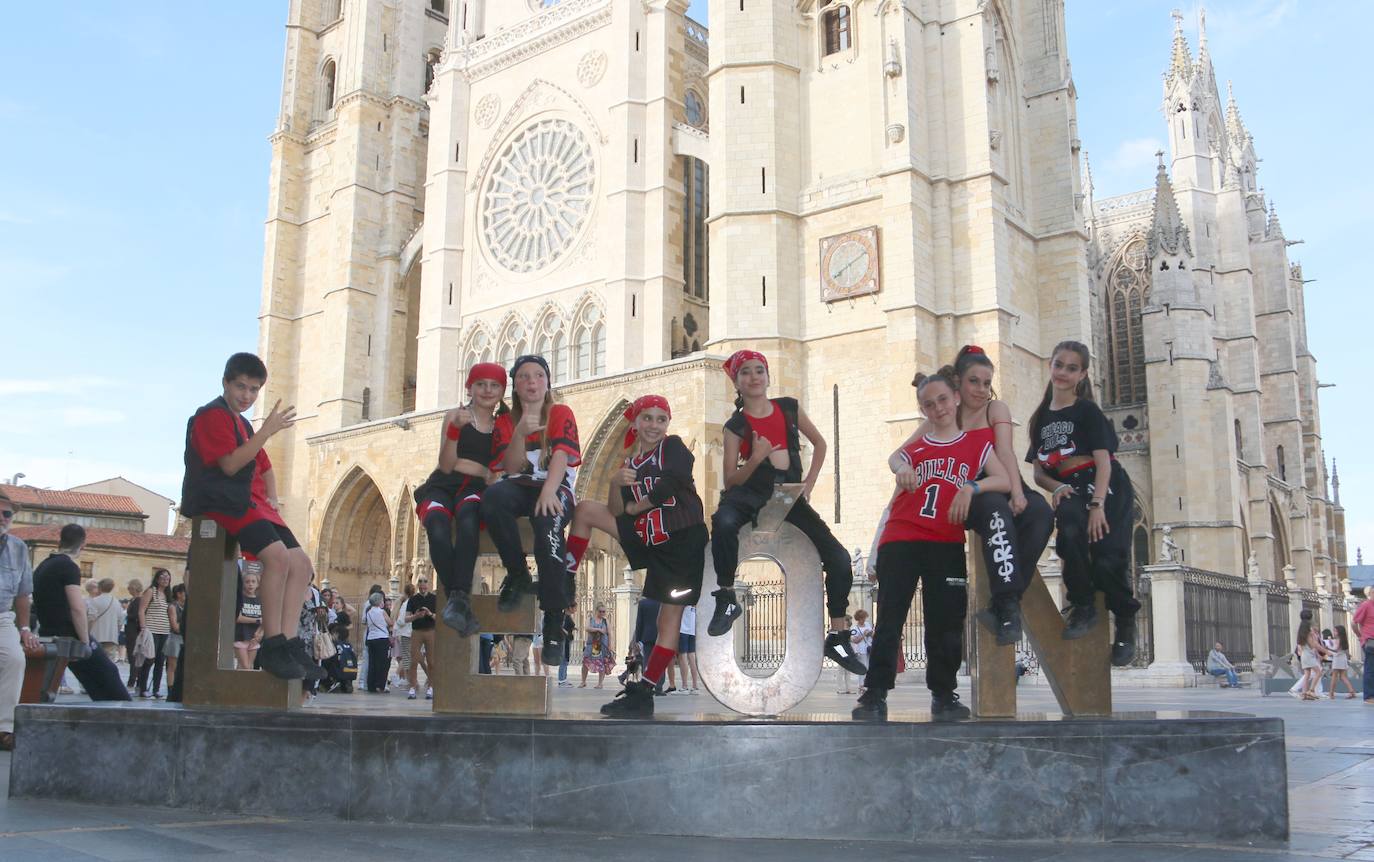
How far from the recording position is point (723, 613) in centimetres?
458

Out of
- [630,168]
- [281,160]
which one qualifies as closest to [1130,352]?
[630,168]

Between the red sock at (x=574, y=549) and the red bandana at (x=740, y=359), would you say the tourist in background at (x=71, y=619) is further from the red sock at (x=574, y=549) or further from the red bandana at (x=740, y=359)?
the red bandana at (x=740, y=359)

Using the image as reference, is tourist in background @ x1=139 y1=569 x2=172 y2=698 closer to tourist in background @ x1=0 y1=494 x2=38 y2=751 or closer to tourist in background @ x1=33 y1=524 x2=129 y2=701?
tourist in background @ x1=33 y1=524 x2=129 y2=701

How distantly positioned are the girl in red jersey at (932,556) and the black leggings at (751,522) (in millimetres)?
290

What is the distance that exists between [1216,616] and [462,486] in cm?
1649

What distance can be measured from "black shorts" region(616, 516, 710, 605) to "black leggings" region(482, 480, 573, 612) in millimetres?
289

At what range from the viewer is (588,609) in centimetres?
2111

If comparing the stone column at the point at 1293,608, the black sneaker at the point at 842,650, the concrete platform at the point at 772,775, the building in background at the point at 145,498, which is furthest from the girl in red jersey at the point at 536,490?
the building in background at the point at 145,498

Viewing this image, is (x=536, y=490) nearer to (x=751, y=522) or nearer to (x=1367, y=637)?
(x=751, y=522)

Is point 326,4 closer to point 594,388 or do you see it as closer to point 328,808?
point 594,388

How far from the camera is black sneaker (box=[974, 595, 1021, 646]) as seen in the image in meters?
4.07

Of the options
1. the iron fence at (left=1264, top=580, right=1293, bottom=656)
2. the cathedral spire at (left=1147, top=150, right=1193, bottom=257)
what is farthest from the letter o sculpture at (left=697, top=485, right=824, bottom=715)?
the cathedral spire at (left=1147, top=150, right=1193, bottom=257)

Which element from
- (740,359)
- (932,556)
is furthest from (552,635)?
(932,556)

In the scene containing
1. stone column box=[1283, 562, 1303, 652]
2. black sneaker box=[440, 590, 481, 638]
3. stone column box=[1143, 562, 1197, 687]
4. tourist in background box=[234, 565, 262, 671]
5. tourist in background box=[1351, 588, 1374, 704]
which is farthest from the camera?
stone column box=[1283, 562, 1303, 652]
